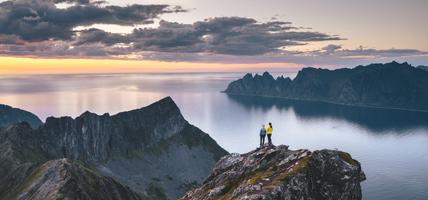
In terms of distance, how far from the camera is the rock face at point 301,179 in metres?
42.3

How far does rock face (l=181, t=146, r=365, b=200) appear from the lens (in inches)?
1666

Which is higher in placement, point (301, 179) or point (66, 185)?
point (301, 179)

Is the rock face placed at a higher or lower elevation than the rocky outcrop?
higher

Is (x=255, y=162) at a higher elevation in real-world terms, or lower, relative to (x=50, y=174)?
higher

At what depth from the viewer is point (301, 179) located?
4341cm

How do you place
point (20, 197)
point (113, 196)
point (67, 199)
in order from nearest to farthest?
1. point (67, 199)
2. point (20, 197)
3. point (113, 196)

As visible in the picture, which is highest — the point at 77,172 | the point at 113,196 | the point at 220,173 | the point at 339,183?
the point at 339,183

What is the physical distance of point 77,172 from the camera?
16238 cm

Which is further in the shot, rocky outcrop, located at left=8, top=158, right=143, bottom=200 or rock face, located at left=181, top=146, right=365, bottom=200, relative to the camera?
rocky outcrop, located at left=8, top=158, right=143, bottom=200

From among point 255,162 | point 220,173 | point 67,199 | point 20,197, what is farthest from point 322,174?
point 20,197

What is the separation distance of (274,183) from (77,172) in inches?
5370

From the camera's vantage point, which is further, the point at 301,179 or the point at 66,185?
the point at 66,185

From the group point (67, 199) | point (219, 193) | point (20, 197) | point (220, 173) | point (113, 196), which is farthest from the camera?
point (113, 196)

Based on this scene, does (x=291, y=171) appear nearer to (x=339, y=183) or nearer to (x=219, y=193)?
(x=339, y=183)
